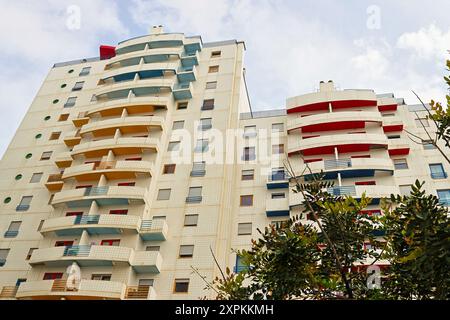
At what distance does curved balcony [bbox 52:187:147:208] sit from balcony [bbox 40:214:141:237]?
1467 millimetres

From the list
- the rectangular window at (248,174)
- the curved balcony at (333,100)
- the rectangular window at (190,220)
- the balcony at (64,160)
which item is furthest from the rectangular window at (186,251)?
the curved balcony at (333,100)

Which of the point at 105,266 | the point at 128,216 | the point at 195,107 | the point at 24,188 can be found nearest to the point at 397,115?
the point at 195,107

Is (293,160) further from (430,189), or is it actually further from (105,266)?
(105,266)

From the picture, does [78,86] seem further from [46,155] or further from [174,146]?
[174,146]

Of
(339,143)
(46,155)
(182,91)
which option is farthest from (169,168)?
(339,143)

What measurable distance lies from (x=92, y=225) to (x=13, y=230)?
7.44 meters

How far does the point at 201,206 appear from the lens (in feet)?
86.2

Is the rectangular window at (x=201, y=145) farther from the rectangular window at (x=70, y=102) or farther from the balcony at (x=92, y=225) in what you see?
the rectangular window at (x=70, y=102)

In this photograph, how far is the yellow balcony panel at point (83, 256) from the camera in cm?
2323

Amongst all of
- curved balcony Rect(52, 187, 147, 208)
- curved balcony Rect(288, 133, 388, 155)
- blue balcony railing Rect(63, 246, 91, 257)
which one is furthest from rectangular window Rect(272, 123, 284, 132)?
blue balcony railing Rect(63, 246, 91, 257)

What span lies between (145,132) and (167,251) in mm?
10956

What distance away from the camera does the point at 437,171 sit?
26906 mm

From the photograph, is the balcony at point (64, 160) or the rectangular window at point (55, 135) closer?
the balcony at point (64, 160)

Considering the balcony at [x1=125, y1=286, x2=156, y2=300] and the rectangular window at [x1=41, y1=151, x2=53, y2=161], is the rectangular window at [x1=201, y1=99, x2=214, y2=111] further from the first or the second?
the balcony at [x1=125, y1=286, x2=156, y2=300]
